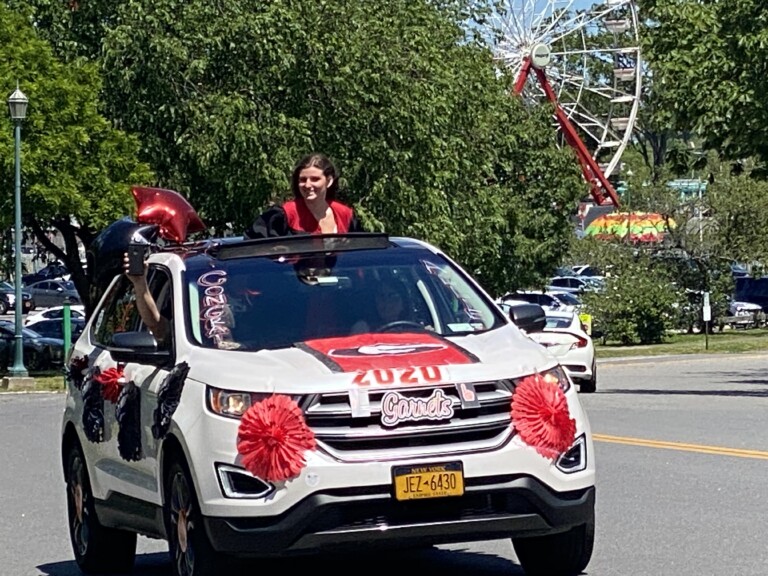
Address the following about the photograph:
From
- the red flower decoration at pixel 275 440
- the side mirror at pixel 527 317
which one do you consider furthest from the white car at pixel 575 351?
the red flower decoration at pixel 275 440

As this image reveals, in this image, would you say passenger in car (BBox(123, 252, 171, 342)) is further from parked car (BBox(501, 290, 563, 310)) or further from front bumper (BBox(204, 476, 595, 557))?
parked car (BBox(501, 290, 563, 310))

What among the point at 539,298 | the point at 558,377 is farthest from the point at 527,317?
the point at 539,298

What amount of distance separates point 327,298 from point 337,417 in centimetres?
134

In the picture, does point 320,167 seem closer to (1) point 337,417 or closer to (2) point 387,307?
(2) point 387,307

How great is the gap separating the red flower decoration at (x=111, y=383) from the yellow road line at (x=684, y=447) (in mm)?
6720

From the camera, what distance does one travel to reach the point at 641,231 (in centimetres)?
5544

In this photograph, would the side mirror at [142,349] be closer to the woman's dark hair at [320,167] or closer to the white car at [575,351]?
the woman's dark hair at [320,167]

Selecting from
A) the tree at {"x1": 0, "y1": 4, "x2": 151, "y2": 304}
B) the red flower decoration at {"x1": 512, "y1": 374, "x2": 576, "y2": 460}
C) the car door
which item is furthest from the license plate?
the tree at {"x1": 0, "y1": 4, "x2": 151, "y2": 304}

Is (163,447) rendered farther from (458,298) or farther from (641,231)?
(641,231)

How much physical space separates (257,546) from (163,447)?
863 millimetres

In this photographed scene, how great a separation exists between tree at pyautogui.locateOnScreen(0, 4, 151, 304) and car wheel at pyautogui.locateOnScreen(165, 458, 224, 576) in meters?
27.5

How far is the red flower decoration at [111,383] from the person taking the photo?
344 inches

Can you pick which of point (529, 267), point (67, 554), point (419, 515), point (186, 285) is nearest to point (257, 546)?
point (419, 515)

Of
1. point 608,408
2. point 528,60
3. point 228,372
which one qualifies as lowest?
point 608,408
